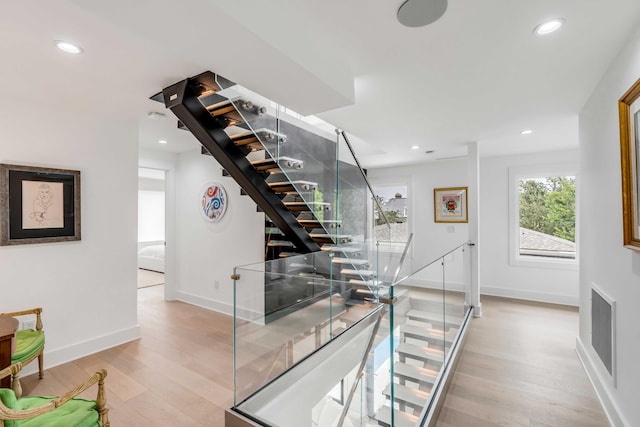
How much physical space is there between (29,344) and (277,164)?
94.8 inches

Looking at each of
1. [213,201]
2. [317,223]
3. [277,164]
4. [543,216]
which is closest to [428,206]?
[543,216]

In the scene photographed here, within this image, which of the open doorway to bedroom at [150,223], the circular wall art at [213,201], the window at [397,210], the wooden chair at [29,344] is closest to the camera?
the wooden chair at [29,344]

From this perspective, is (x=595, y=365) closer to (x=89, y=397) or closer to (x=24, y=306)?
(x=89, y=397)

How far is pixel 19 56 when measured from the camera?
6.34 feet

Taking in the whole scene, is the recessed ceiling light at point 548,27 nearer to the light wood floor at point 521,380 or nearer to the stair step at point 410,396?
the stair step at point 410,396

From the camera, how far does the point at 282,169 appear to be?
8.96 feet

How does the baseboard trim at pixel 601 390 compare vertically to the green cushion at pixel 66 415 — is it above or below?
below

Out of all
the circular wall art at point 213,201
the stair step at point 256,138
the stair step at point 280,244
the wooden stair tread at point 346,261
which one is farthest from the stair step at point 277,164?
the circular wall art at point 213,201

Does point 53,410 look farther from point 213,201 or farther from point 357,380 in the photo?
point 213,201

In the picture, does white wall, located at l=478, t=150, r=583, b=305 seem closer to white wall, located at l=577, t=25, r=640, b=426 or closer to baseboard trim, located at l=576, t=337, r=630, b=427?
baseboard trim, located at l=576, t=337, r=630, b=427

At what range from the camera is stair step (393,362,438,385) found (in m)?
2.10

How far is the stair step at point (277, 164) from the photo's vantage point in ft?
8.91

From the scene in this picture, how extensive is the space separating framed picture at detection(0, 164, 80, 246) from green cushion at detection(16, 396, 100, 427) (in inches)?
69.8

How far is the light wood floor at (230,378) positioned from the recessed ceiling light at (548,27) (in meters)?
2.60
